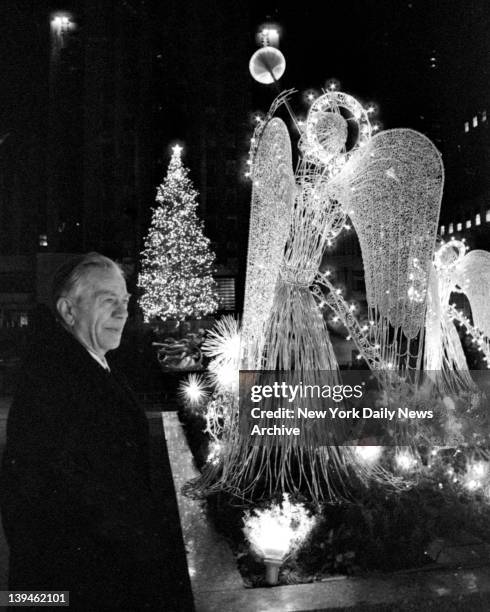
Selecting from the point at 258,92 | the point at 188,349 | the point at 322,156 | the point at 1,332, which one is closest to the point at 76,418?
the point at 1,332

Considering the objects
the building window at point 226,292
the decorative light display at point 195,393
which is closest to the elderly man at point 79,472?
the decorative light display at point 195,393

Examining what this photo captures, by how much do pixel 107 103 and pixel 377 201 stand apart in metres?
15.0

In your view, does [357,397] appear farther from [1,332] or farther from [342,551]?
[1,332]

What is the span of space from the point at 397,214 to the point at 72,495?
2966 millimetres

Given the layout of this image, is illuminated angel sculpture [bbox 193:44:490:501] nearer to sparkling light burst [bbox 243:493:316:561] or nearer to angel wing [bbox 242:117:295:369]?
angel wing [bbox 242:117:295:369]

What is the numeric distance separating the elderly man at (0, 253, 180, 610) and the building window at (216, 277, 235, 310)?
30092 millimetres

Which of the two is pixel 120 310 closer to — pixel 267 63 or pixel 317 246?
pixel 317 246

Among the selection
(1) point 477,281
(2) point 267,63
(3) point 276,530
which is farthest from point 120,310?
(1) point 477,281

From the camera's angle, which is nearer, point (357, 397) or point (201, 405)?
point (357, 397)

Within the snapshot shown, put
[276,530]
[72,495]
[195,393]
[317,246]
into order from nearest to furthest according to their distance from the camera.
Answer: [72,495], [276,530], [317,246], [195,393]

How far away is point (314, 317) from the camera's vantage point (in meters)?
4.46

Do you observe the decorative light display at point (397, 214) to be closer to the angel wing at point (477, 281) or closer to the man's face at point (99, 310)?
the man's face at point (99, 310)

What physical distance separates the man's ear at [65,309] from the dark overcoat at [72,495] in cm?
8

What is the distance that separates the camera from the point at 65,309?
1.68 meters
